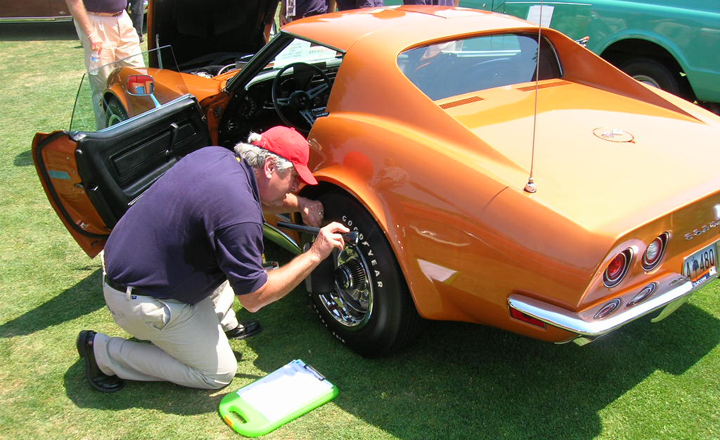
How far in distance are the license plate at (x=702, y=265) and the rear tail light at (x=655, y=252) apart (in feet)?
0.67

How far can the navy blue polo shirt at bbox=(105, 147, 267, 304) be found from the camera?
7.70 feet

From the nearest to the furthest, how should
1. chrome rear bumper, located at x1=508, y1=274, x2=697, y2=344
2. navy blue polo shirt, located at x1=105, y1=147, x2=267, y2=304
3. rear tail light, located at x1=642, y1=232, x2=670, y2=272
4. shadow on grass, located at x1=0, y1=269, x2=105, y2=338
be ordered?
chrome rear bumper, located at x1=508, y1=274, x2=697, y2=344, rear tail light, located at x1=642, y1=232, x2=670, y2=272, navy blue polo shirt, located at x1=105, y1=147, x2=267, y2=304, shadow on grass, located at x1=0, y1=269, x2=105, y2=338

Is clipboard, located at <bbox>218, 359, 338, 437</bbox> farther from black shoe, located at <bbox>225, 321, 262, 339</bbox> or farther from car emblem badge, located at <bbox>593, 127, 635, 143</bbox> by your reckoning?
car emblem badge, located at <bbox>593, 127, 635, 143</bbox>

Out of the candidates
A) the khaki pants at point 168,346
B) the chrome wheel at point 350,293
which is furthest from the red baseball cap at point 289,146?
the khaki pants at point 168,346

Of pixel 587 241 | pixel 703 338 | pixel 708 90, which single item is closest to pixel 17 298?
pixel 587 241

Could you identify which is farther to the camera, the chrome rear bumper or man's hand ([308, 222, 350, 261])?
man's hand ([308, 222, 350, 261])

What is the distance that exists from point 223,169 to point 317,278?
33.7 inches

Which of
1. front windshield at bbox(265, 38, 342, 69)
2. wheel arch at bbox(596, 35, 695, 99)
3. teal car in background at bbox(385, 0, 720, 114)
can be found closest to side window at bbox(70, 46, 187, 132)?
front windshield at bbox(265, 38, 342, 69)

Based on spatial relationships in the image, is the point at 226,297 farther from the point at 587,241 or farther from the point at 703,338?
the point at 703,338

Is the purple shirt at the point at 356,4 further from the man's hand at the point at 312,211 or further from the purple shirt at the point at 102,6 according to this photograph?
the man's hand at the point at 312,211

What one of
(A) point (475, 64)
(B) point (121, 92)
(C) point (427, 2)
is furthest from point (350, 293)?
(C) point (427, 2)

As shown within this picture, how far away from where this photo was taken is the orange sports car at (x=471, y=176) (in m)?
2.17

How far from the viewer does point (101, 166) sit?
3.02 metres

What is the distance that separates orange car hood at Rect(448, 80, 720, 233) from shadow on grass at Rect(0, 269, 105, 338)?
94.4 inches
